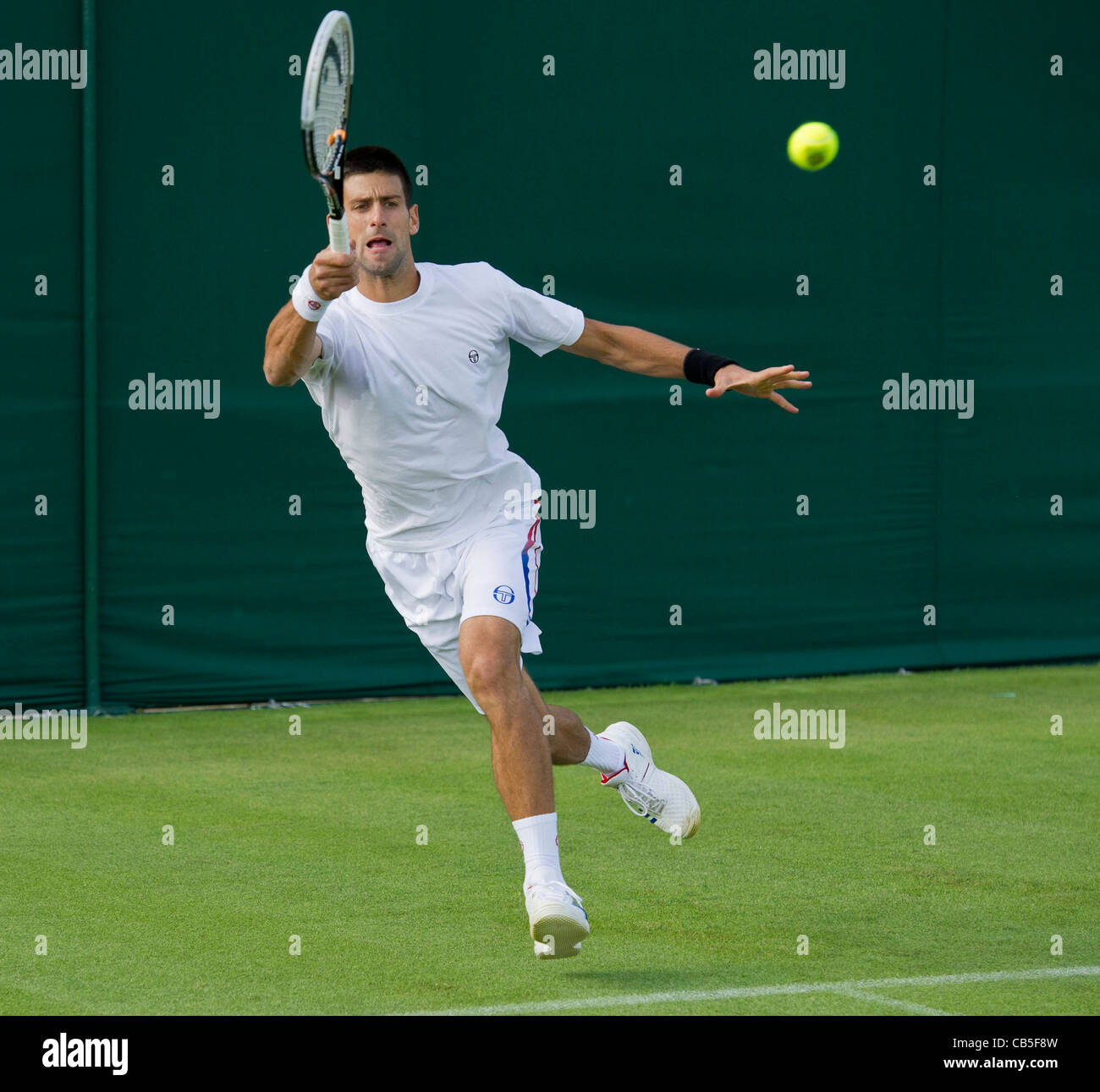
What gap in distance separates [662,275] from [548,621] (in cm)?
184

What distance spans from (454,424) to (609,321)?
462cm

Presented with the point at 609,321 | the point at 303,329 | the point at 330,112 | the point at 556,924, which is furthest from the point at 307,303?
the point at 609,321

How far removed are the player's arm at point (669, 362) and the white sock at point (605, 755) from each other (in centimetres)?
106

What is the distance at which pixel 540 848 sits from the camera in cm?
473

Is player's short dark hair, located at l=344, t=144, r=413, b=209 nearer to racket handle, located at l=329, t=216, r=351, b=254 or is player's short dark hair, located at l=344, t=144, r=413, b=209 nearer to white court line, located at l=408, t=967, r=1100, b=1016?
racket handle, located at l=329, t=216, r=351, b=254

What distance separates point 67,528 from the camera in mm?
8914

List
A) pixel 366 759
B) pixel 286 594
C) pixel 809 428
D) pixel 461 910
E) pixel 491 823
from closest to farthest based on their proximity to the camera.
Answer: pixel 461 910 < pixel 491 823 < pixel 366 759 < pixel 286 594 < pixel 809 428

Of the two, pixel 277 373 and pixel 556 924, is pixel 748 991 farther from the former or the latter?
pixel 277 373

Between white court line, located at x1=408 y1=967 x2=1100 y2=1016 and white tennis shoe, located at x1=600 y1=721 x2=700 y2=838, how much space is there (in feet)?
4.13

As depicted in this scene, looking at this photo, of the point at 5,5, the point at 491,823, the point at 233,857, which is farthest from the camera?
the point at 5,5

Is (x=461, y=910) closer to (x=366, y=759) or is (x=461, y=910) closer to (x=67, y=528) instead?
(x=366, y=759)

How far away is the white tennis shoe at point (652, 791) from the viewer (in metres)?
5.74

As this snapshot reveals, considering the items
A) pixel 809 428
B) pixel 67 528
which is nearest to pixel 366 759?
pixel 67 528

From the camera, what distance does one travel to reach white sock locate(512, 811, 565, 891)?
4.68 meters
